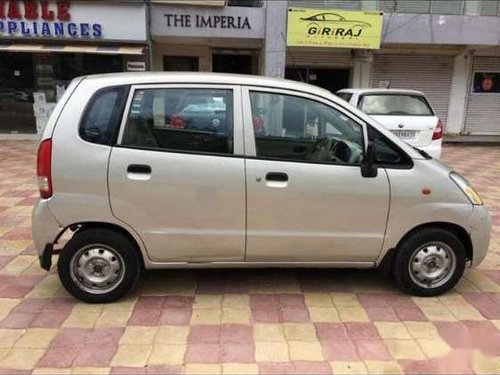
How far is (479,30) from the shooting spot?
13.7 metres

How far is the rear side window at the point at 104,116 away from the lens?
369cm

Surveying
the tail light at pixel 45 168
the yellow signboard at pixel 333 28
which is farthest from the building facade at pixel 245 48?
the tail light at pixel 45 168

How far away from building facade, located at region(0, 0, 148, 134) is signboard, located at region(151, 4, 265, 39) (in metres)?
0.55

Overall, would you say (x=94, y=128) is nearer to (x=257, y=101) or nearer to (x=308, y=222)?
(x=257, y=101)

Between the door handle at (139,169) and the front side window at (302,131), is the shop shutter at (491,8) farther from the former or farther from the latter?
the door handle at (139,169)

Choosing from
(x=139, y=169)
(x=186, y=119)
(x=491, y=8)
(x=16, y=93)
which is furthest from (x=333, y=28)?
(x=139, y=169)

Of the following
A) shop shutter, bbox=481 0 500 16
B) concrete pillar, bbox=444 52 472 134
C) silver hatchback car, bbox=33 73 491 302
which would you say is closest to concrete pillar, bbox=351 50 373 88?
concrete pillar, bbox=444 52 472 134

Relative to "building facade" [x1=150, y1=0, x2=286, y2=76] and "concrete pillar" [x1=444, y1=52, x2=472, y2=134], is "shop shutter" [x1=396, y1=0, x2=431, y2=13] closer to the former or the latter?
"concrete pillar" [x1=444, y1=52, x2=472, y2=134]

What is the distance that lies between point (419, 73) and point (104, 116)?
13734 mm

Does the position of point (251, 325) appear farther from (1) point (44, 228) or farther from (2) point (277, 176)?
(1) point (44, 228)

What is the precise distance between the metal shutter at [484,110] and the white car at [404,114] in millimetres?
8034

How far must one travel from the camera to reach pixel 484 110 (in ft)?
52.9

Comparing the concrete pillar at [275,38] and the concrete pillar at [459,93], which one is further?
the concrete pillar at [459,93]

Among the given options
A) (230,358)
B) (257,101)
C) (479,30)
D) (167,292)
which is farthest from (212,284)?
(479,30)
